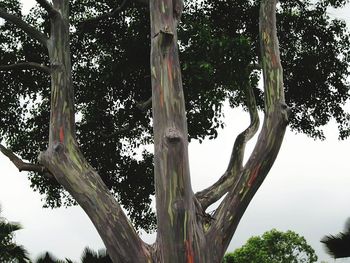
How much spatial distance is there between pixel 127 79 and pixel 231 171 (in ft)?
14.7

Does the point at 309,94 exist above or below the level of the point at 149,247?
above

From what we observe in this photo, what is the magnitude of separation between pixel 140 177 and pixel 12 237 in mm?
5174

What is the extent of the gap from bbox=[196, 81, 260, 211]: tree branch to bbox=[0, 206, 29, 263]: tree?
9235 millimetres

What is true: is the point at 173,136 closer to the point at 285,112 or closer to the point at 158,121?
the point at 158,121

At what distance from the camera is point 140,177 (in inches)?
580

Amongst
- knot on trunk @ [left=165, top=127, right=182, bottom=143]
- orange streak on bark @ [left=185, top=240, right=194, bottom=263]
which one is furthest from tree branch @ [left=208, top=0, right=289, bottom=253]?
knot on trunk @ [left=165, top=127, right=182, bottom=143]

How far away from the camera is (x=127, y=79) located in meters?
13.6

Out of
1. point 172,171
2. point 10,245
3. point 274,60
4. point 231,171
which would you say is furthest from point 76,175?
point 10,245

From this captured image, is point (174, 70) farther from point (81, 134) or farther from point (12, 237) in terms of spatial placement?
point (12, 237)

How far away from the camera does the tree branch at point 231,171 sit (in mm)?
9492

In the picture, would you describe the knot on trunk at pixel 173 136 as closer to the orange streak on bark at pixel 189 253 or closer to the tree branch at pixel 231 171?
the orange streak on bark at pixel 189 253

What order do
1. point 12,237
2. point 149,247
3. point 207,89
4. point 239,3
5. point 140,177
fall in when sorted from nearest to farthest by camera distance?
point 149,247
point 207,89
point 239,3
point 140,177
point 12,237

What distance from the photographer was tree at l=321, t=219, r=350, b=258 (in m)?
13.2

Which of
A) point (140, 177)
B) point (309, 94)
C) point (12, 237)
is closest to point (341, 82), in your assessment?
point (309, 94)
